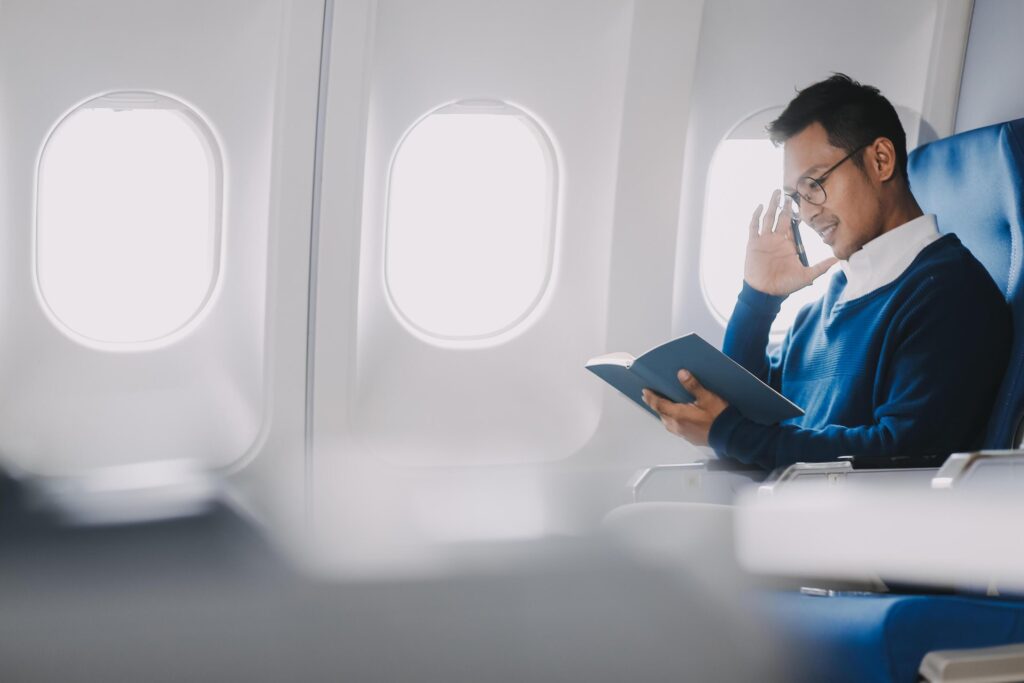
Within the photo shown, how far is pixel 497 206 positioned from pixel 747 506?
1600 mm

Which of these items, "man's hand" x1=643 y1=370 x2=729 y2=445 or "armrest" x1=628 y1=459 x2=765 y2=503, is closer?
"man's hand" x1=643 y1=370 x2=729 y2=445

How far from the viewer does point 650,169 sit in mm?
A: 3426

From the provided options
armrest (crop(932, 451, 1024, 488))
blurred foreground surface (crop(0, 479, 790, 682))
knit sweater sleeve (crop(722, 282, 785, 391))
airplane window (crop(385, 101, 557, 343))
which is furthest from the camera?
airplane window (crop(385, 101, 557, 343))

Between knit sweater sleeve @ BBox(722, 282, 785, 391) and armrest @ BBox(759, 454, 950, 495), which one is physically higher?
knit sweater sleeve @ BBox(722, 282, 785, 391)

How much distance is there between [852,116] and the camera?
8.91ft

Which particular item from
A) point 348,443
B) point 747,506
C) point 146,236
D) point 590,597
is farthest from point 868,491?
point 146,236

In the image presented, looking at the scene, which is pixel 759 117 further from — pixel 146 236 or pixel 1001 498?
pixel 146 236

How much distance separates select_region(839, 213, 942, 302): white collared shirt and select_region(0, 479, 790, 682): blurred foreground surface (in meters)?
0.86

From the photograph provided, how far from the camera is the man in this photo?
236 centimetres

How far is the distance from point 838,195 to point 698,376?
648mm

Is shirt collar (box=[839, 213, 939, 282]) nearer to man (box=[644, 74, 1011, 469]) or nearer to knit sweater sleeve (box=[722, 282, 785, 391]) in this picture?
man (box=[644, 74, 1011, 469])

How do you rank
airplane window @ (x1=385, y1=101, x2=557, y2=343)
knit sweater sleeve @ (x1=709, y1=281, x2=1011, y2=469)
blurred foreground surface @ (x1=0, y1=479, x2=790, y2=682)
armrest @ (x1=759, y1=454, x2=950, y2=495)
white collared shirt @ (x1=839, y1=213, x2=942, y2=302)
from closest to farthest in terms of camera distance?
blurred foreground surface @ (x1=0, y1=479, x2=790, y2=682) → armrest @ (x1=759, y1=454, x2=950, y2=495) → knit sweater sleeve @ (x1=709, y1=281, x2=1011, y2=469) → white collared shirt @ (x1=839, y1=213, x2=942, y2=302) → airplane window @ (x1=385, y1=101, x2=557, y2=343)

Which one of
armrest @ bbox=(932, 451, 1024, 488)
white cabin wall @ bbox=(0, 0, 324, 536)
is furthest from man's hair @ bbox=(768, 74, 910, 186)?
white cabin wall @ bbox=(0, 0, 324, 536)

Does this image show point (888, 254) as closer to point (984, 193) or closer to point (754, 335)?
point (984, 193)
